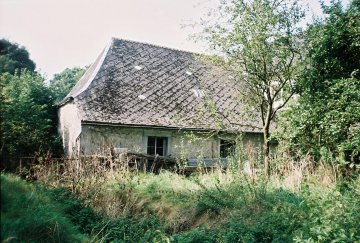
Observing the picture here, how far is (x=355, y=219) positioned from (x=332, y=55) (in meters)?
5.42

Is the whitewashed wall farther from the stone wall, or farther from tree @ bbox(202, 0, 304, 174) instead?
tree @ bbox(202, 0, 304, 174)

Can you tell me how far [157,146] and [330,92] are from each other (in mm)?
7972

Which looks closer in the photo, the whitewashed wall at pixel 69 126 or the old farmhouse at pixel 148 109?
the old farmhouse at pixel 148 109

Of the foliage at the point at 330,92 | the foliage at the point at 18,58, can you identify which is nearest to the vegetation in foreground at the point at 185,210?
the foliage at the point at 330,92

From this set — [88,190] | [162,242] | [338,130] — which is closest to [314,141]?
[338,130]

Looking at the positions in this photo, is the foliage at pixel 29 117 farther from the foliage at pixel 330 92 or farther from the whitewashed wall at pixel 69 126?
the foliage at pixel 330 92

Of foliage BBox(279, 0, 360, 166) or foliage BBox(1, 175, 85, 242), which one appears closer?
foliage BBox(1, 175, 85, 242)

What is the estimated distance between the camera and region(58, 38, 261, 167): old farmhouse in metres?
12.1

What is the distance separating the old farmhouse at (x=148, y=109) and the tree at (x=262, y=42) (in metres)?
1.23

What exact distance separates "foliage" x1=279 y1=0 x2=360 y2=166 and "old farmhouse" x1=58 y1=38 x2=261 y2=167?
109 inches

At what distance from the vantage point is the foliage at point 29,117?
12.6 meters

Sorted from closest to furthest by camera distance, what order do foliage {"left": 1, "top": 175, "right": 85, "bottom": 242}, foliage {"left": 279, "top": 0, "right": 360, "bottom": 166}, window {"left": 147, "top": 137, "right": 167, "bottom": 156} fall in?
foliage {"left": 1, "top": 175, "right": 85, "bottom": 242} → foliage {"left": 279, "top": 0, "right": 360, "bottom": 166} → window {"left": 147, "top": 137, "right": 167, "bottom": 156}

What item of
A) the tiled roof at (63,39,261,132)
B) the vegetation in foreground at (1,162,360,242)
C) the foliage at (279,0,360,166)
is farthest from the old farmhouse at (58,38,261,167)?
the vegetation in foreground at (1,162,360,242)

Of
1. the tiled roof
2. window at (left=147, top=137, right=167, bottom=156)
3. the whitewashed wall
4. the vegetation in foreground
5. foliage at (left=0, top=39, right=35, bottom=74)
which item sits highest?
foliage at (left=0, top=39, right=35, bottom=74)
